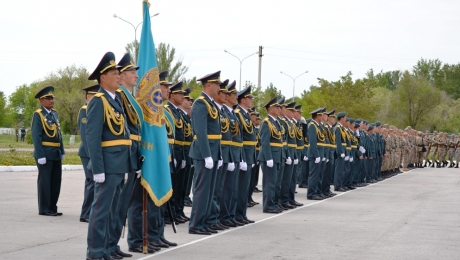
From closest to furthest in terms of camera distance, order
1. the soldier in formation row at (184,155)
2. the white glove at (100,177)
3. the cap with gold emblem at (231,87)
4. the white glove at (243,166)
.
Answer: the white glove at (100,177)
the soldier in formation row at (184,155)
the cap with gold emblem at (231,87)
the white glove at (243,166)

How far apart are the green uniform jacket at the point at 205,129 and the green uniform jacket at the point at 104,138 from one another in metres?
2.31

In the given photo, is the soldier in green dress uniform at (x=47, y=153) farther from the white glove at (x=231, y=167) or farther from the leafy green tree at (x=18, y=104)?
the leafy green tree at (x=18, y=104)

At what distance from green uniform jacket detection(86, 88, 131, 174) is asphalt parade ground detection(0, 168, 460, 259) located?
1236 millimetres

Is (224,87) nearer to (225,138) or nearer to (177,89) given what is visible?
(225,138)

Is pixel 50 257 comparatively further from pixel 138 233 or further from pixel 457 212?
pixel 457 212

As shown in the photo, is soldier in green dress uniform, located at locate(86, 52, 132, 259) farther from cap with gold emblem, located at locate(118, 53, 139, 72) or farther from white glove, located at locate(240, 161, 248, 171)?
white glove, located at locate(240, 161, 248, 171)

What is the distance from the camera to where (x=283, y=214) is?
1333cm

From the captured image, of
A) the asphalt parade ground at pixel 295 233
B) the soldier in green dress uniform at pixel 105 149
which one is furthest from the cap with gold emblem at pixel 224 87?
the soldier in green dress uniform at pixel 105 149

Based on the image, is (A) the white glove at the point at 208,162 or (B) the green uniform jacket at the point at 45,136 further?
(B) the green uniform jacket at the point at 45,136

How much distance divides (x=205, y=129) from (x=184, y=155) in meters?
1.81

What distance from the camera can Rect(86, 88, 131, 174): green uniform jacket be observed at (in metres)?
7.68

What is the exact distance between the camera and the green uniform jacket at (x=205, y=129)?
10234 millimetres

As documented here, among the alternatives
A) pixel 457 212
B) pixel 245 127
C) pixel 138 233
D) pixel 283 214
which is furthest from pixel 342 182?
pixel 138 233

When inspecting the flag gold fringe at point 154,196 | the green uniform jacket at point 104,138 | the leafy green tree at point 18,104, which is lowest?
the flag gold fringe at point 154,196
